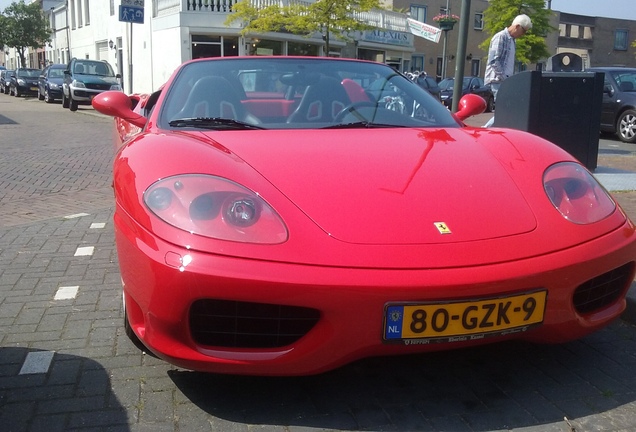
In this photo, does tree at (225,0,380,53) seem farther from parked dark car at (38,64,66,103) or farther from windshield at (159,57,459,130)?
windshield at (159,57,459,130)

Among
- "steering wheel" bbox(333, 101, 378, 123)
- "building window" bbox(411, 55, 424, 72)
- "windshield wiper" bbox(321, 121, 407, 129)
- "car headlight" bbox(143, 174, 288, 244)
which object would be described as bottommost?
"car headlight" bbox(143, 174, 288, 244)

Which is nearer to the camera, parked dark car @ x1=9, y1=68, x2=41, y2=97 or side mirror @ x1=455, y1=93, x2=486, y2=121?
side mirror @ x1=455, y1=93, x2=486, y2=121

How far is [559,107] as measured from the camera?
6.02m

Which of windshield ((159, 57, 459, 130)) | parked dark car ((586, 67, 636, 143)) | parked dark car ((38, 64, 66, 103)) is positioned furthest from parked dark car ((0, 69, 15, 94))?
windshield ((159, 57, 459, 130))

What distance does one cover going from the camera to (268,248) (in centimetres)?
200

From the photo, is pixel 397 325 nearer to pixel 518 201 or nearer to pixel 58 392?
pixel 518 201

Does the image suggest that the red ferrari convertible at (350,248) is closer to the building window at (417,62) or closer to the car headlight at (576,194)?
the car headlight at (576,194)

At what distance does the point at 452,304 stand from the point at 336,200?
1.75 ft

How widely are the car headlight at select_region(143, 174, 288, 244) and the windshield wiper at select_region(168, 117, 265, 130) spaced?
2.28ft

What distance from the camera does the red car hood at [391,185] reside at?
2.13m

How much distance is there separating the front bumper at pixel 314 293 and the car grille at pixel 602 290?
9cm

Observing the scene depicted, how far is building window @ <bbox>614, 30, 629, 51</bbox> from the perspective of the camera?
56531 millimetres

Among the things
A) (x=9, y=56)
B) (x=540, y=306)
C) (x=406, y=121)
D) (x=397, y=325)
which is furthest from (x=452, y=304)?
(x=9, y=56)

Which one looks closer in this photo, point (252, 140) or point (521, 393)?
point (521, 393)
